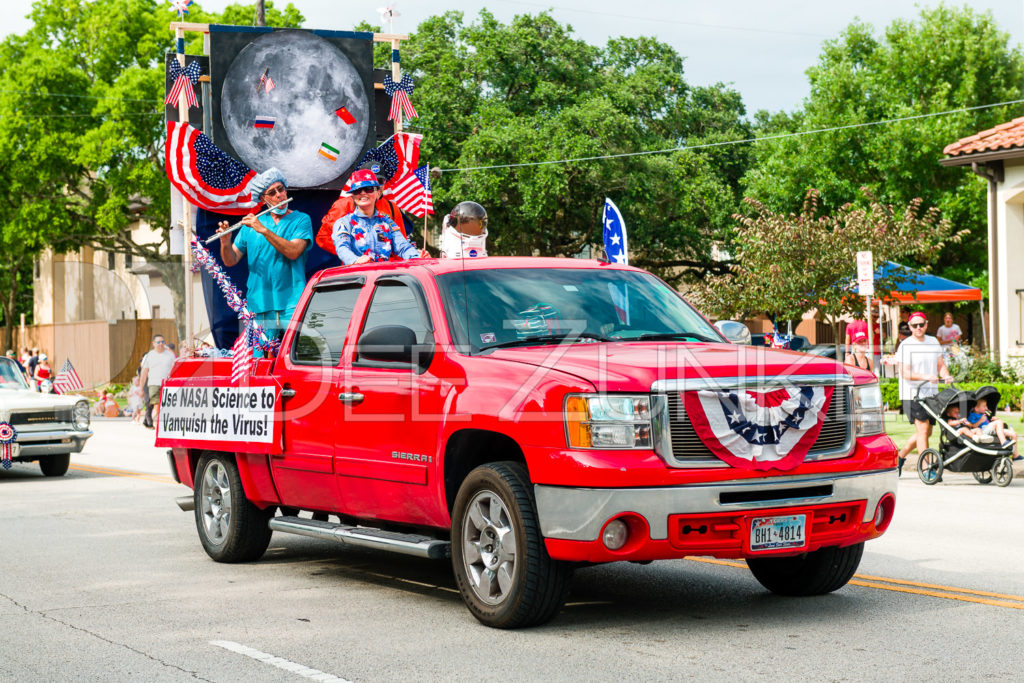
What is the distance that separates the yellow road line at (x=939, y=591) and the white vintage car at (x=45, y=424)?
1125 centimetres

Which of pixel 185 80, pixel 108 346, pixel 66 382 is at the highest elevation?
pixel 185 80

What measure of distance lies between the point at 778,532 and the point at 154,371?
21.4 m

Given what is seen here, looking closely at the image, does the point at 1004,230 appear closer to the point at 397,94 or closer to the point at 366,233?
the point at 397,94

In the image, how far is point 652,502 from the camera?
6.29 metres

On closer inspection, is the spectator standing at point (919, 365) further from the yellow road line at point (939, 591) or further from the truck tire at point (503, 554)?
the truck tire at point (503, 554)

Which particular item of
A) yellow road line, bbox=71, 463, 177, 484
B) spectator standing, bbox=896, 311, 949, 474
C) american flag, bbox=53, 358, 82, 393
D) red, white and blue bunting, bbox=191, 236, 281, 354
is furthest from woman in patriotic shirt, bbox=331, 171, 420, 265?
american flag, bbox=53, 358, 82, 393

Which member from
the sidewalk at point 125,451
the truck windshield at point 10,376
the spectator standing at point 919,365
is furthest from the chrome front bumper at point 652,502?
the truck windshield at point 10,376

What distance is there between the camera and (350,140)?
1166cm

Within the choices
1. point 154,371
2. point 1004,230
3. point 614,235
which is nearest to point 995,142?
point 1004,230

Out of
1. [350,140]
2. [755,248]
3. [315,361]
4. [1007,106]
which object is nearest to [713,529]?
[315,361]

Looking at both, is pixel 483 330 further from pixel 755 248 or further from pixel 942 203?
pixel 942 203

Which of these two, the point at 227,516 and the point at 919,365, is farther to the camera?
the point at 919,365

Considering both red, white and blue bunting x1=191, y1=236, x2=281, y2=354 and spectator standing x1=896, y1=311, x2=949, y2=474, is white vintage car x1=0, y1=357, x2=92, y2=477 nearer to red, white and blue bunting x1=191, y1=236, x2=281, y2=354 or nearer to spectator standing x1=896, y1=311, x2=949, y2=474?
red, white and blue bunting x1=191, y1=236, x2=281, y2=354

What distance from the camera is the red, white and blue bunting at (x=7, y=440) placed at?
625 inches
